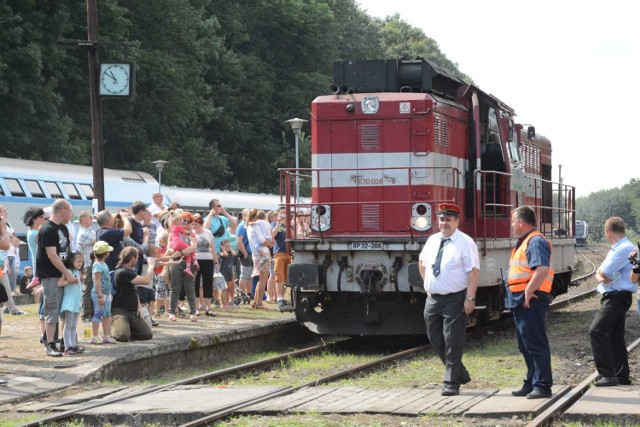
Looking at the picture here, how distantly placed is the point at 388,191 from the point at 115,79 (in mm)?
7566

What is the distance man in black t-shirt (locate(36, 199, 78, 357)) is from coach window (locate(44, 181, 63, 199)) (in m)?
19.8

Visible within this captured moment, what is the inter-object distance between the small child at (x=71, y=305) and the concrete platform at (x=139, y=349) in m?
0.22

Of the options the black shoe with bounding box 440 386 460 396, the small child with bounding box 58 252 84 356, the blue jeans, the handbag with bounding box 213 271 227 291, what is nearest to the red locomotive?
the handbag with bounding box 213 271 227 291

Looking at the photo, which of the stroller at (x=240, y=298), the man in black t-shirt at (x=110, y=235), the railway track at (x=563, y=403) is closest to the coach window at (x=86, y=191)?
the stroller at (x=240, y=298)

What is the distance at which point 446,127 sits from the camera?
54.6 feet

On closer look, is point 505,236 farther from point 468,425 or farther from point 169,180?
point 169,180

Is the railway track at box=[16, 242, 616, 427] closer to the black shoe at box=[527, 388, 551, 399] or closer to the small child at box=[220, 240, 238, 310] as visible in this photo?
the black shoe at box=[527, 388, 551, 399]

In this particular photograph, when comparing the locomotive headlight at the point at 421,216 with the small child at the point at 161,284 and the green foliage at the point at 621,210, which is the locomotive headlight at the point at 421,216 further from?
the green foliage at the point at 621,210

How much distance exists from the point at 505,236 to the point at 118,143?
34.3m

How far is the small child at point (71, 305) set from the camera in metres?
13.3

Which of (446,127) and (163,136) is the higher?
(163,136)

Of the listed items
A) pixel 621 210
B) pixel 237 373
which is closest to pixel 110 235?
pixel 237 373

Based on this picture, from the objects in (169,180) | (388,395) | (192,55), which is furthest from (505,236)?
(192,55)

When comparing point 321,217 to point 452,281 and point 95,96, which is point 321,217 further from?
point 95,96
